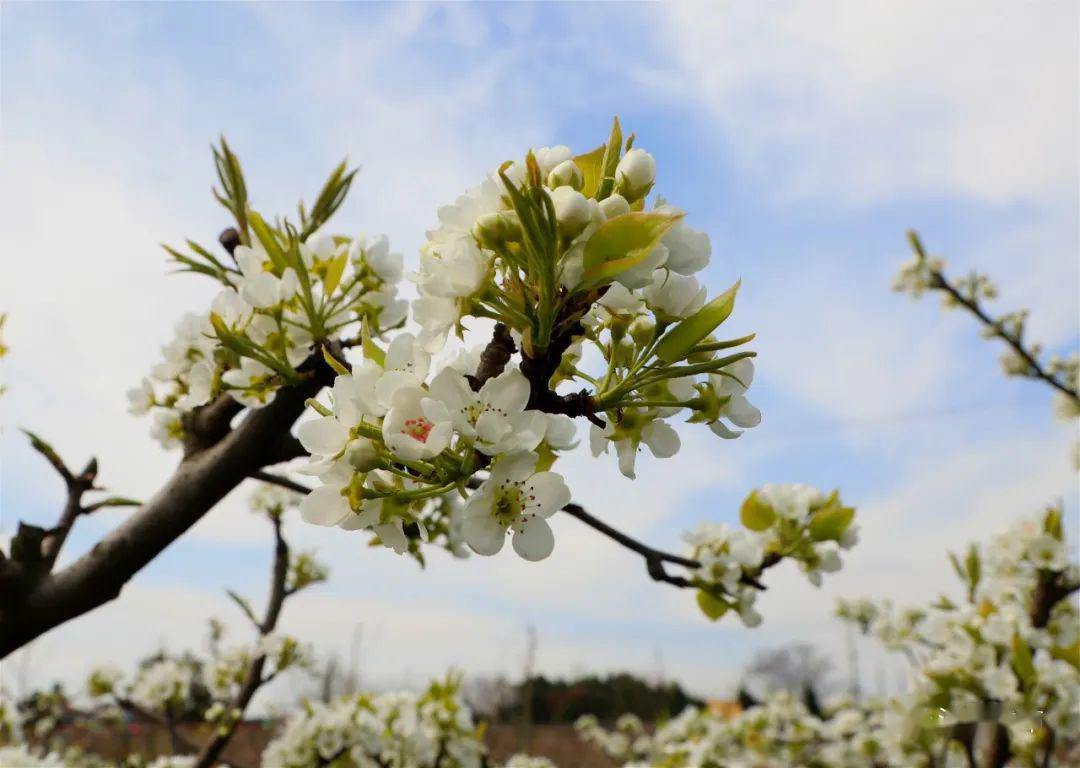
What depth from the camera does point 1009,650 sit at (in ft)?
7.08

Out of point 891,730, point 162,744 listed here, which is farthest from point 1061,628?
point 162,744

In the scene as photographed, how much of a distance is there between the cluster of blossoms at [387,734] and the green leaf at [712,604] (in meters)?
1.33

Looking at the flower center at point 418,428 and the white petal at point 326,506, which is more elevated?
the flower center at point 418,428

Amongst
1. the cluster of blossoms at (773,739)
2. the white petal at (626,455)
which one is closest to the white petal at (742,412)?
the white petal at (626,455)

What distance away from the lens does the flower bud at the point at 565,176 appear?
0.69 m

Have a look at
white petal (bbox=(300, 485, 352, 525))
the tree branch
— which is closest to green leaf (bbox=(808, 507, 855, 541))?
white petal (bbox=(300, 485, 352, 525))

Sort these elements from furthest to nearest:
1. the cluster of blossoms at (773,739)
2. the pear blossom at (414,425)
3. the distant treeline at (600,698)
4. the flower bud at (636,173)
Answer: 1. the distant treeline at (600,698)
2. the cluster of blossoms at (773,739)
3. the flower bud at (636,173)
4. the pear blossom at (414,425)

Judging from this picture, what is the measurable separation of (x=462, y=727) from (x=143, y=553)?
152cm

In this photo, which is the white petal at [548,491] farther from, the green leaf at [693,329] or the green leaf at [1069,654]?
the green leaf at [1069,654]

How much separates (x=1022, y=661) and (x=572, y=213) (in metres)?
2.09

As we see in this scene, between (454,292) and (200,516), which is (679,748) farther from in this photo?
(454,292)

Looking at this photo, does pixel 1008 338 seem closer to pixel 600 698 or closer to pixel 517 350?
pixel 517 350

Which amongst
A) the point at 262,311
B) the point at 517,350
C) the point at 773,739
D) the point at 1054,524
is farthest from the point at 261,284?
the point at 773,739

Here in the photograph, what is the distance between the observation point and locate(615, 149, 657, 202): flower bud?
70cm
